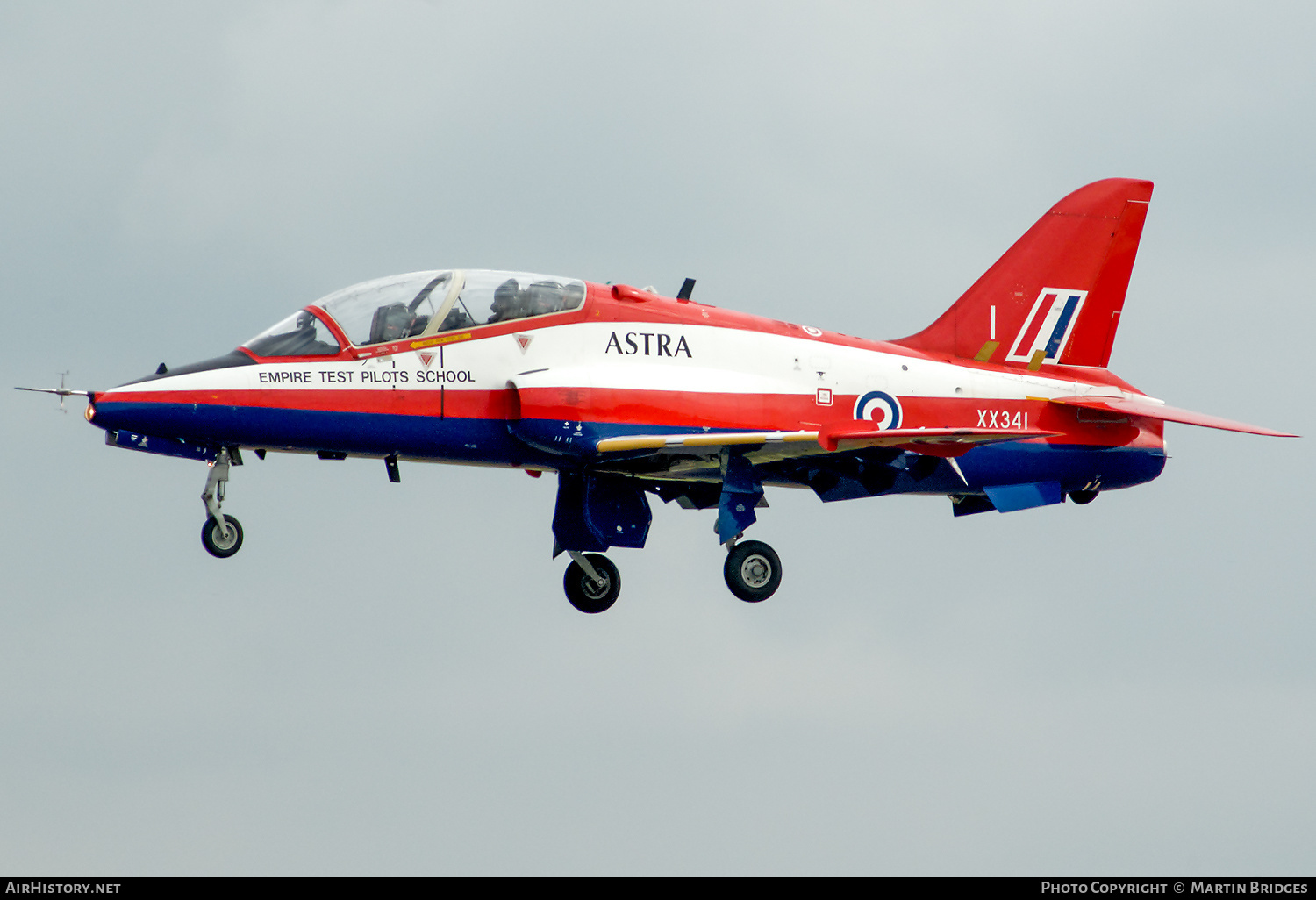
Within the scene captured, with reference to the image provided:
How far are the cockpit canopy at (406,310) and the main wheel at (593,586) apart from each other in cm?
427

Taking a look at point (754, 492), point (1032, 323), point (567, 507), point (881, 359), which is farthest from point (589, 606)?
point (1032, 323)

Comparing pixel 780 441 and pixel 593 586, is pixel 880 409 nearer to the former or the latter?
pixel 780 441

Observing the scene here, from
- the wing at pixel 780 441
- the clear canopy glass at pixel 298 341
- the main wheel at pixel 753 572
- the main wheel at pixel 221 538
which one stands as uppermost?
the clear canopy glass at pixel 298 341

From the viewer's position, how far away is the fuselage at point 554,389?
20.1 metres

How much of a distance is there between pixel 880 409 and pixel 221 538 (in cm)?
869

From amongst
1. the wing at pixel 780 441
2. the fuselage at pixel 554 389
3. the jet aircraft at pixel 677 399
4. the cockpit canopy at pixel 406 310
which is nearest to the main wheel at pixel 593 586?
the jet aircraft at pixel 677 399

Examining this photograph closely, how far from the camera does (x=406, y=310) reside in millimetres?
20625

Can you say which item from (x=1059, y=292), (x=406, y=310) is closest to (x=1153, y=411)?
Result: (x=1059, y=292)

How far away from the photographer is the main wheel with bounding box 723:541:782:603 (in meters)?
21.9

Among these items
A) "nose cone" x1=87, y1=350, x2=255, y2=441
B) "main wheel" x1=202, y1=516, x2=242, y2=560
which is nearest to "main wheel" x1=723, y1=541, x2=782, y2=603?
"main wheel" x1=202, y1=516, x2=242, y2=560

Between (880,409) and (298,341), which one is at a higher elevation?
(298,341)

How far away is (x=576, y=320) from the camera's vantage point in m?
21.2

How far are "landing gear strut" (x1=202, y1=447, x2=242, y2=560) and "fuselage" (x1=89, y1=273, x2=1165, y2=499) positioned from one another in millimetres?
379

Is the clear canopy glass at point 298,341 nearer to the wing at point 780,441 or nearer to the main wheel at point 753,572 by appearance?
the wing at point 780,441
